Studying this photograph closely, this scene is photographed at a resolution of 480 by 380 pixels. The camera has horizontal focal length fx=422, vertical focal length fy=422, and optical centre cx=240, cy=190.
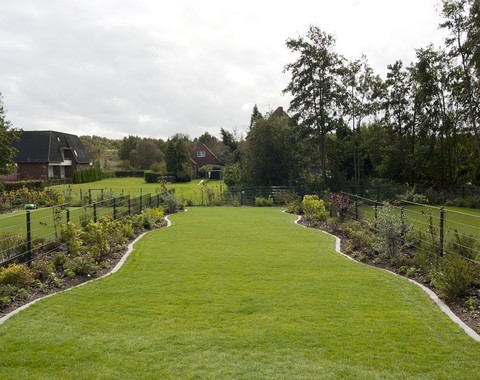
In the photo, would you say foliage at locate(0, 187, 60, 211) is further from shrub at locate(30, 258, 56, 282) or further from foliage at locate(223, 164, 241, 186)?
shrub at locate(30, 258, 56, 282)

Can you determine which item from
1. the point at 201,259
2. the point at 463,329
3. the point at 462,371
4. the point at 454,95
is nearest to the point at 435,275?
the point at 463,329

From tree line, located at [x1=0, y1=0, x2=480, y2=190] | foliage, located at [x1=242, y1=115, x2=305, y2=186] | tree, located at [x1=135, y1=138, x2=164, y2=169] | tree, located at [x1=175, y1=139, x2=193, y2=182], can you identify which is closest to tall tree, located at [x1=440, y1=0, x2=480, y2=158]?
tree line, located at [x1=0, y1=0, x2=480, y2=190]

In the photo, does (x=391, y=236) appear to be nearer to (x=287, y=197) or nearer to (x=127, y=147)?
(x=287, y=197)

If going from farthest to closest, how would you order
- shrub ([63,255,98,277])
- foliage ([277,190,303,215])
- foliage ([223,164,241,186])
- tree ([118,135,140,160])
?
1. tree ([118,135,140,160])
2. foliage ([223,164,241,186])
3. foliage ([277,190,303,215])
4. shrub ([63,255,98,277])

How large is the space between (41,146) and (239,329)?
52619 millimetres

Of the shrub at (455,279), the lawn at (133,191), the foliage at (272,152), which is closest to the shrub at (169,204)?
the lawn at (133,191)

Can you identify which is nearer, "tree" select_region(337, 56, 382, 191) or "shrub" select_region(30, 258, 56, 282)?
"shrub" select_region(30, 258, 56, 282)

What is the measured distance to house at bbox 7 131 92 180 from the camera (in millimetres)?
50156

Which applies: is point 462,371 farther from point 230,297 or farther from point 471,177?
point 471,177

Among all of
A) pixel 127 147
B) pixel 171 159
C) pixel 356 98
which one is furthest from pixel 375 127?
pixel 127 147

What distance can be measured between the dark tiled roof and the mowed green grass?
4741 centimetres

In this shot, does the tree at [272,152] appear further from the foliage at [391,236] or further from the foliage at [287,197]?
the foliage at [391,236]

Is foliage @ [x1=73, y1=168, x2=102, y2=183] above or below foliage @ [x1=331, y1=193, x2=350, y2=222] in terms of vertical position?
above

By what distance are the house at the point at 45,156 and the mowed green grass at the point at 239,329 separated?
1797 inches
